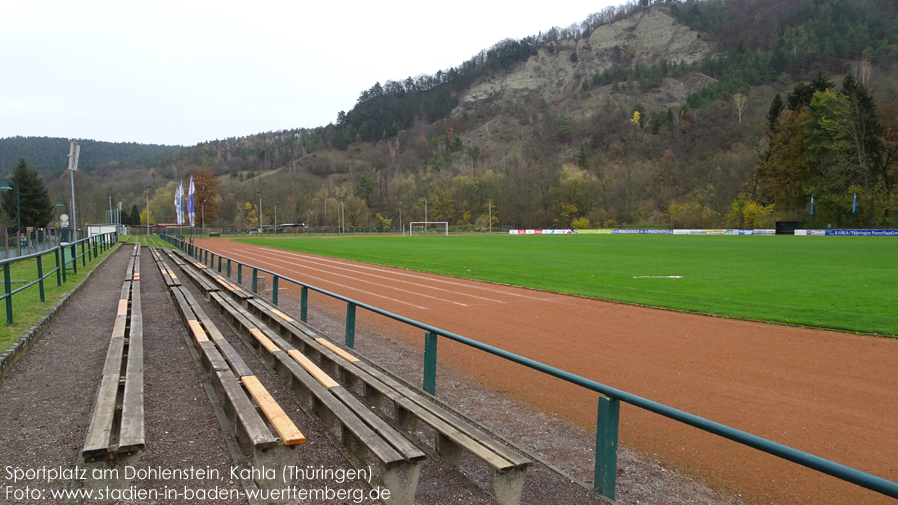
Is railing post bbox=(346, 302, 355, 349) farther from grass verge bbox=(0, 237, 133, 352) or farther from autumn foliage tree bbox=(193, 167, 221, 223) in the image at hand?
autumn foliage tree bbox=(193, 167, 221, 223)

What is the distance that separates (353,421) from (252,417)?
29.4 inches

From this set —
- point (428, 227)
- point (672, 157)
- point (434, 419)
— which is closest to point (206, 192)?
point (428, 227)

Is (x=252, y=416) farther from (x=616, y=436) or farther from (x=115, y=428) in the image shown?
(x=616, y=436)

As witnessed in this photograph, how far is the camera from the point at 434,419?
400 cm

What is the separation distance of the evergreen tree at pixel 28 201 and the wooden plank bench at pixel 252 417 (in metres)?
70.9

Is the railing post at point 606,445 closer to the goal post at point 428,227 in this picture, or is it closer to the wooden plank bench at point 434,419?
the wooden plank bench at point 434,419

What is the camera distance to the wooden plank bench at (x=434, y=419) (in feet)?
10.7

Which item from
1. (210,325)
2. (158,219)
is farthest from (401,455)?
(158,219)

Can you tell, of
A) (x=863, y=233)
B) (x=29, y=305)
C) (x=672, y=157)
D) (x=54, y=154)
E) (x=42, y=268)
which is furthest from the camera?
(x=54, y=154)

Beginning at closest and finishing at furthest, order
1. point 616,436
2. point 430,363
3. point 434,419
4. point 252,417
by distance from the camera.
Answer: point 616,436 < point 252,417 < point 434,419 < point 430,363

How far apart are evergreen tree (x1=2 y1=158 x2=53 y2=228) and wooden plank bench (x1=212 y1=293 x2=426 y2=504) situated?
7123cm

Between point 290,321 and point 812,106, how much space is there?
72.2 m

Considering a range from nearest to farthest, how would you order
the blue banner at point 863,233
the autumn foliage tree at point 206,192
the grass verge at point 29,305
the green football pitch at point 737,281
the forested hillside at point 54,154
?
the grass verge at point 29,305 < the green football pitch at point 737,281 < the blue banner at point 863,233 < the autumn foliage tree at point 206,192 < the forested hillside at point 54,154

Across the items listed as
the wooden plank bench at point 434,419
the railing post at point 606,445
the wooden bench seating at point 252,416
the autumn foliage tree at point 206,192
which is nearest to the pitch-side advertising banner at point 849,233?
the wooden plank bench at point 434,419
